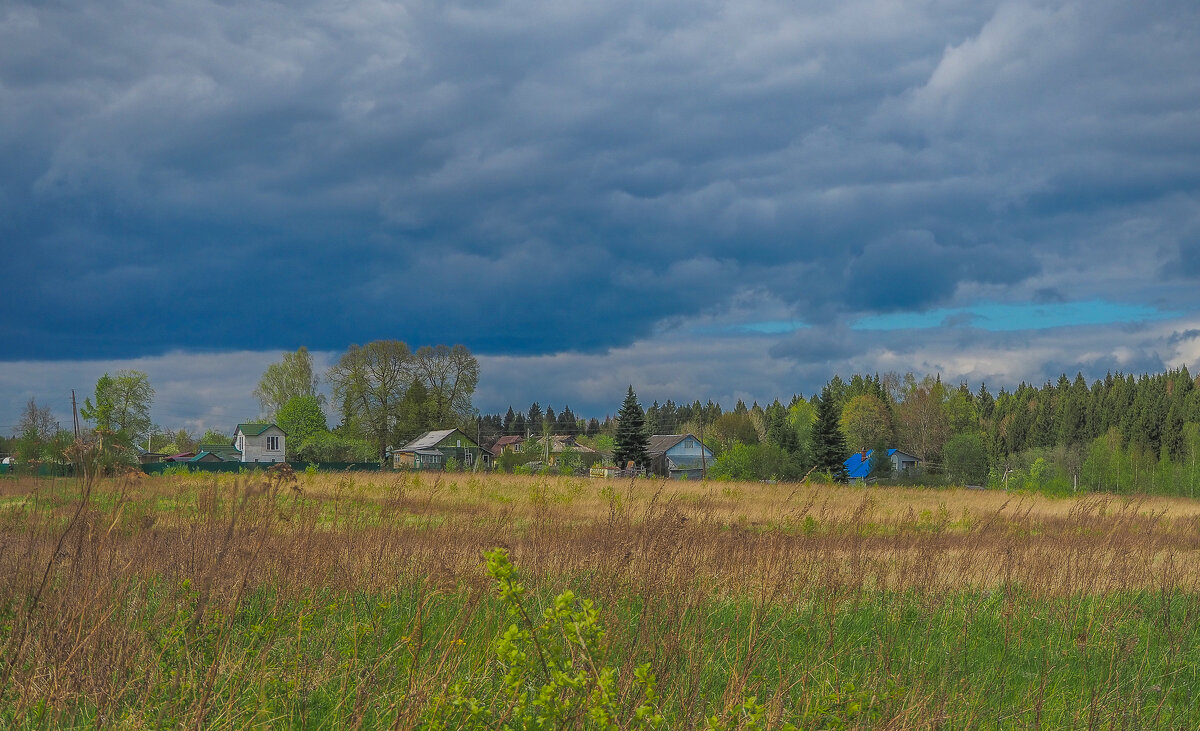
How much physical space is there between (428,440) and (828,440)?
3416 centimetres

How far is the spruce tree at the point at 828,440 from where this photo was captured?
175ft

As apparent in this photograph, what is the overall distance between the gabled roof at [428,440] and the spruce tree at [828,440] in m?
31.5

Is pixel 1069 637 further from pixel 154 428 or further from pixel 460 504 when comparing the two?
pixel 154 428

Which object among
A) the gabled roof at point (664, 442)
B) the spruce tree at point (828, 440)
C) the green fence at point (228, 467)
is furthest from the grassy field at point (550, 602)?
the gabled roof at point (664, 442)

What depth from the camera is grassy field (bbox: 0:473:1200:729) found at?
3.49 metres

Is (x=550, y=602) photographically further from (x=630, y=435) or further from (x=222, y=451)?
(x=222, y=451)

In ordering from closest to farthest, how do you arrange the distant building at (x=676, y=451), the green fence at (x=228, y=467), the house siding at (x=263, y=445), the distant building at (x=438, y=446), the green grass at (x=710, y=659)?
1. the green grass at (x=710, y=659)
2. the green fence at (x=228, y=467)
3. the house siding at (x=263, y=445)
4. the distant building at (x=438, y=446)
5. the distant building at (x=676, y=451)

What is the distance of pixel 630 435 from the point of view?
200 ft

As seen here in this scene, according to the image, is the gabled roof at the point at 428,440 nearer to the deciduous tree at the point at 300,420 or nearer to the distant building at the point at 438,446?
the distant building at the point at 438,446

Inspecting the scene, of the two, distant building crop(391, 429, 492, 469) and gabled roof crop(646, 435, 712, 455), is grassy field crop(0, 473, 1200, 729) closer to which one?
distant building crop(391, 429, 492, 469)

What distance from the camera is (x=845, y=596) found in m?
6.18

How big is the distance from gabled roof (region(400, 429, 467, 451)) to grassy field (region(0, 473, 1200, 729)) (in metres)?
58.8

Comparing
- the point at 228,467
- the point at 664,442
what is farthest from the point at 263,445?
the point at 664,442

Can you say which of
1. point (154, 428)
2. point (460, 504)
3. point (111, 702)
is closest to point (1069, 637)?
point (111, 702)
